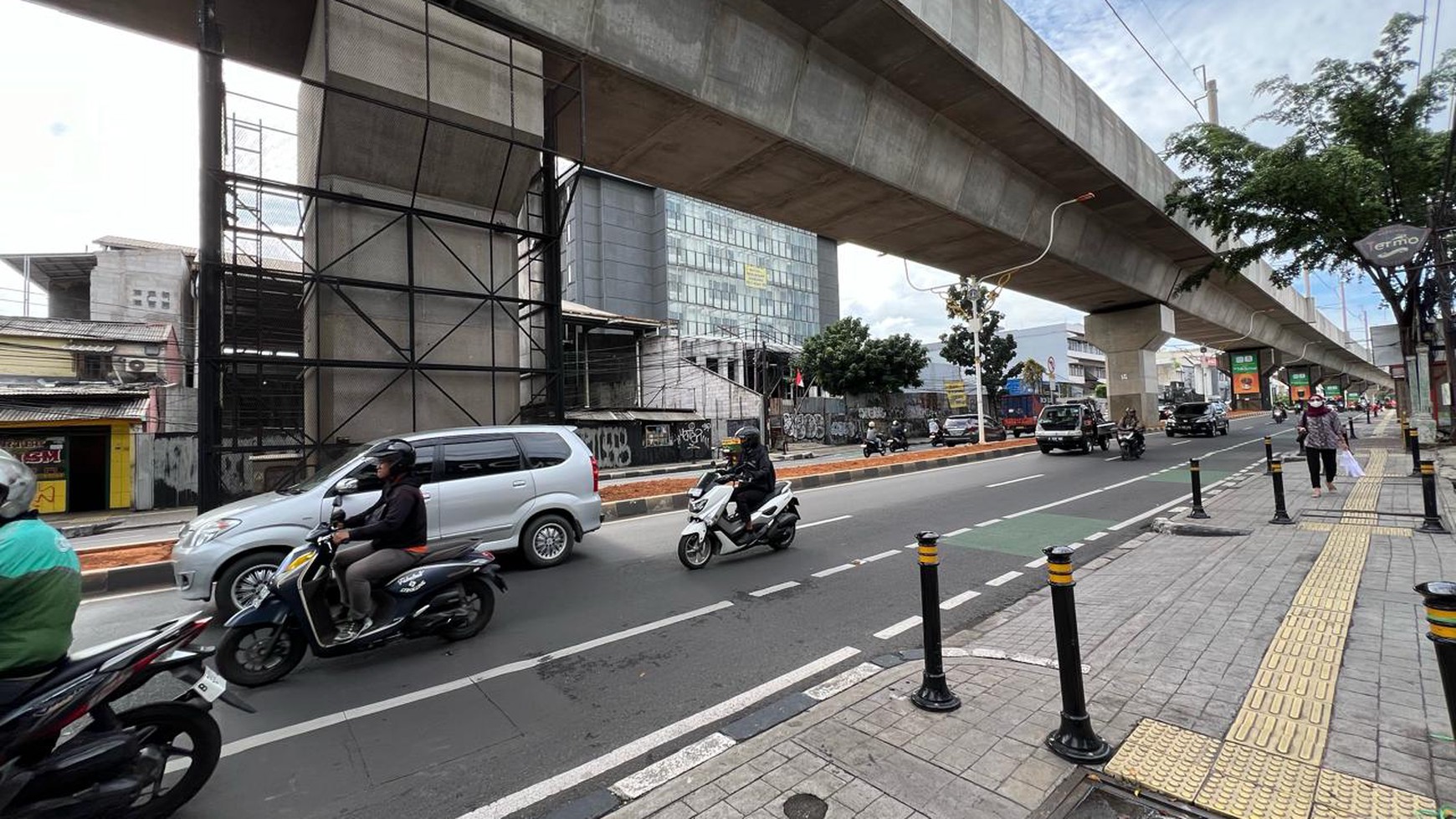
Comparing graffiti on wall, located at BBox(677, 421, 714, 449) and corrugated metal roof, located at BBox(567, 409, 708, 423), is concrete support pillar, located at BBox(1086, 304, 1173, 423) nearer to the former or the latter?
graffiti on wall, located at BBox(677, 421, 714, 449)

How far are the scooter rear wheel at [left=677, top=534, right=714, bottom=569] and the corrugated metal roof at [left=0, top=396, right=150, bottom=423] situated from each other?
2097cm

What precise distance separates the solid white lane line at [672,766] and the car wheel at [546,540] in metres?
4.46

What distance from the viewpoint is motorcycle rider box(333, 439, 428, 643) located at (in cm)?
430

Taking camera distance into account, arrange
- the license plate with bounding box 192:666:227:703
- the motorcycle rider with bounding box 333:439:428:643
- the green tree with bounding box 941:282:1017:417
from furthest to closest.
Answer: the green tree with bounding box 941:282:1017:417
the motorcycle rider with bounding box 333:439:428:643
the license plate with bounding box 192:666:227:703

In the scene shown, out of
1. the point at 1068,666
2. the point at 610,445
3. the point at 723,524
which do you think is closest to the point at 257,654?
the point at 723,524

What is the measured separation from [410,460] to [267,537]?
2084 millimetres

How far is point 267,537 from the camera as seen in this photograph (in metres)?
5.45

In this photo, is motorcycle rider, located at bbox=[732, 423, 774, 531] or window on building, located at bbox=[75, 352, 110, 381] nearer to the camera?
motorcycle rider, located at bbox=[732, 423, 774, 531]

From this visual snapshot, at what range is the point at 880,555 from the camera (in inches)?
284

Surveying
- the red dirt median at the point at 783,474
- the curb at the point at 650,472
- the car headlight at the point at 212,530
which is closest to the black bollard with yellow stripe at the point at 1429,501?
the red dirt median at the point at 783,474

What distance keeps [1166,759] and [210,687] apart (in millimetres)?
4548

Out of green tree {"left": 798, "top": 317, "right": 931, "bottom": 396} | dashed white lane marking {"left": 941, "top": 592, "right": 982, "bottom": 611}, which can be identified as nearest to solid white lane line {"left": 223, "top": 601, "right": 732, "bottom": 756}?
dashed white lane marking {"left": 941, "top": 592, "right": 982, "bottom": 611}

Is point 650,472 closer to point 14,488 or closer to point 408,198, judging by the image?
point 408,198

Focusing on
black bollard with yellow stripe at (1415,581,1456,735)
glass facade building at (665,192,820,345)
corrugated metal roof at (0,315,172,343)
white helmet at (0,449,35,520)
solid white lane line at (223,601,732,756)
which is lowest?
solid white lane line at (223,601,732,756)
